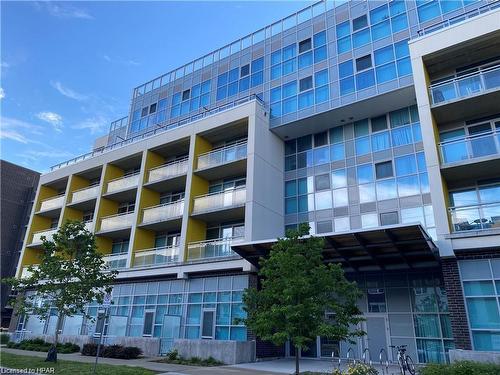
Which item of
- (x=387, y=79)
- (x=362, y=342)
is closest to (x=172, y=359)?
(x=362, y=342)

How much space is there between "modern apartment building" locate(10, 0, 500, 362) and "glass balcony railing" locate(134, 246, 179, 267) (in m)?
0.13

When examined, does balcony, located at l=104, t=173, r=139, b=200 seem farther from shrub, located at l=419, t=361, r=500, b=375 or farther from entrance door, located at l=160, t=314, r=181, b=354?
shrub, located at l=419, t=361, r=500, b=375

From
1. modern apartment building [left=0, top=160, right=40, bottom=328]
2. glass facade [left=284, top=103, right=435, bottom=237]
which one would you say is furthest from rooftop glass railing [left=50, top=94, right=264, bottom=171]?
modern apartment building [left=0, top=160, right=40, bottom=328]

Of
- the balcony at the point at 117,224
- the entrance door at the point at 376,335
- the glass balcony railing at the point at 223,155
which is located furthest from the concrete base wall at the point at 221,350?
the balcony at the point at 117,224

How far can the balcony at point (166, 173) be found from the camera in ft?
86.6

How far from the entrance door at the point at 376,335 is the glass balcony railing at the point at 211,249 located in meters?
7.77

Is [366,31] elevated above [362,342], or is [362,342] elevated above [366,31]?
[366,31]

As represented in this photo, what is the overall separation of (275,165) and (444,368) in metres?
15.8

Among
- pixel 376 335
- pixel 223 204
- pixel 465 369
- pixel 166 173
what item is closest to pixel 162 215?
pixel 166 173

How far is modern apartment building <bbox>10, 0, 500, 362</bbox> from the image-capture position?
16.8m

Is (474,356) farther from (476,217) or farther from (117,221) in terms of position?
(117,221)

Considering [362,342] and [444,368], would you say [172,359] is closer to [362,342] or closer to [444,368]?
[362,342]

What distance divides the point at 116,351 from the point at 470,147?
753 inches

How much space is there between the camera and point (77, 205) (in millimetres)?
32656
